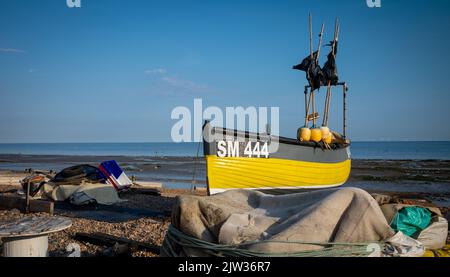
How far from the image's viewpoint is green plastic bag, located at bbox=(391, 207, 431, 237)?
4203mm

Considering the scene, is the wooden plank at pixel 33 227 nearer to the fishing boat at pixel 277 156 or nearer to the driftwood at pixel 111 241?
the driftwood at pixel 111 241

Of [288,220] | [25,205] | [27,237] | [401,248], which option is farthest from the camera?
[25,205]

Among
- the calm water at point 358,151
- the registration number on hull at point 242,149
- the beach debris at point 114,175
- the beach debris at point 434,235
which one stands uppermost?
the registration number on hull at point 242,149

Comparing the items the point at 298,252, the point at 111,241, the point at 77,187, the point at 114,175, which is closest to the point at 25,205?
the point at 77,187

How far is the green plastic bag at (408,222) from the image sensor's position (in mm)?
4203

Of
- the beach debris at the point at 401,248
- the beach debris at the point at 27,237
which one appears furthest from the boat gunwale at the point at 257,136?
the beach debris at the point at 401,248

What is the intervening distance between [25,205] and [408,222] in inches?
363

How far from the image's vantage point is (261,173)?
10.7 meters

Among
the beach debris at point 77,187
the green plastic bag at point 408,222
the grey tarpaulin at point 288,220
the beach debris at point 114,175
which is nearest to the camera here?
the grey tarpaulin at point 288,220

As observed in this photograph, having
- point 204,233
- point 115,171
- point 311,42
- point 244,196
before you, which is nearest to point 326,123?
point 311,42

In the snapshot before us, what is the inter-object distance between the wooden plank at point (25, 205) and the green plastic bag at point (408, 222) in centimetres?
823

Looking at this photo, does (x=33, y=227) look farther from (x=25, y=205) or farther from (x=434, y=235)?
(x=25, y=205)
